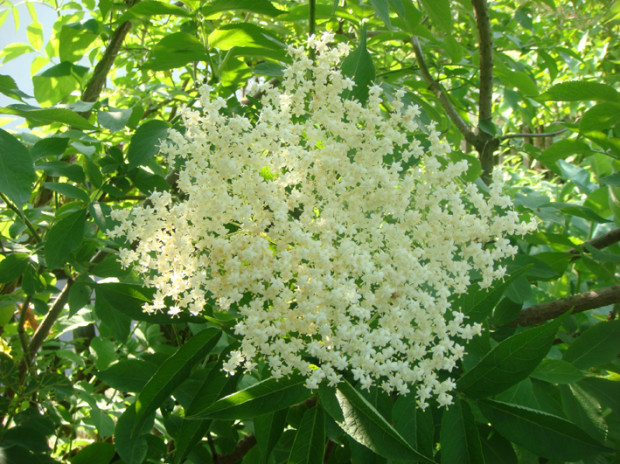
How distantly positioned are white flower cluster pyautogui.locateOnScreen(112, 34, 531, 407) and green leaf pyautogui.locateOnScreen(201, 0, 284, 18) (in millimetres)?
211

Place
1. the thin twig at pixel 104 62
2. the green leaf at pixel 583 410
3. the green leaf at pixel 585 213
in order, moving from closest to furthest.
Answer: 1. the green leaf at pixel 583 410
2. the green leaf at pixel 585 213
3. the thin twig at pixel 104 62

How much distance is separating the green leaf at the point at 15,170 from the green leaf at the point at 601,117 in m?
0.83

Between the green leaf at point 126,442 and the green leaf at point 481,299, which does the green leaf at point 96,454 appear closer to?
the green leaf at point 126,442

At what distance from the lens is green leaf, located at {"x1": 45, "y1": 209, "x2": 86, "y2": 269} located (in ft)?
2.77

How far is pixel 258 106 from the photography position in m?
0.90

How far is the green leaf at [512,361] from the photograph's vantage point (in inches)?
22.0

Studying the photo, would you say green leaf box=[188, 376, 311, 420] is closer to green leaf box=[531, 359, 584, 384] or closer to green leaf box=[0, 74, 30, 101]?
green leaf box=[531, 359, 584, 384]

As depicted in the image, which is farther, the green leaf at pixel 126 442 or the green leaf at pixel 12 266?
the green leaf at pixel 12 266

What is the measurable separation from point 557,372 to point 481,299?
175 millimetres

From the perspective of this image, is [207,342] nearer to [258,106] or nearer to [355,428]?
[355,428]

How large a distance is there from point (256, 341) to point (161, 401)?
0.16 metres

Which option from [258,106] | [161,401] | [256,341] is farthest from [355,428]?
[258,106]

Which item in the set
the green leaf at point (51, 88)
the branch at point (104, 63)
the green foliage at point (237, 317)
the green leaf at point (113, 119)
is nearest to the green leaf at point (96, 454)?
the green foliage at point (237, 317)

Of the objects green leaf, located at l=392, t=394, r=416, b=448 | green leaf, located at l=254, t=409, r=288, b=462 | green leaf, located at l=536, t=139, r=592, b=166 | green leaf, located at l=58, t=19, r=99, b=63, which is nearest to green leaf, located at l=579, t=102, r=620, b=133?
green leaf, located at l=536, t=139, r=592, b=166
